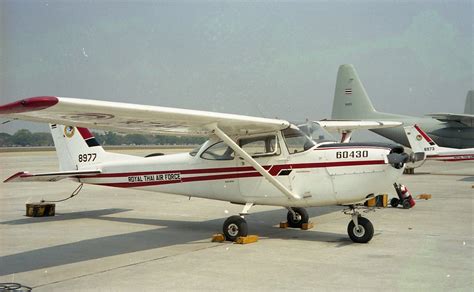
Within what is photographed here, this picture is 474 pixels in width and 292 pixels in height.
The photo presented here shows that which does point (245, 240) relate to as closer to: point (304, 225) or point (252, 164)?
point (252, 164)

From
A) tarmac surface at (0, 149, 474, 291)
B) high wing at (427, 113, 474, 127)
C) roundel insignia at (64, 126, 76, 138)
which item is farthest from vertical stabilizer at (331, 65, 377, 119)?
roundel insignia at (64, 126, 76, 138)

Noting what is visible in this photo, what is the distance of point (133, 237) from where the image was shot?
8844 mm

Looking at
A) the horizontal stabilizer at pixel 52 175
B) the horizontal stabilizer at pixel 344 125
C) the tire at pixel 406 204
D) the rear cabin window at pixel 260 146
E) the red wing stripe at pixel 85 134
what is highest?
the horizontal stabilizer at pixel 344 125

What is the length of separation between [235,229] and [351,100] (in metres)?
29.1

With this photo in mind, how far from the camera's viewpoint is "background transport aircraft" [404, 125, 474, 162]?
21.8 meters

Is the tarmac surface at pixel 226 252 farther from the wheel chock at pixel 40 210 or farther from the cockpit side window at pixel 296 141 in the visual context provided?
the cockpit side window at pixel 296 141

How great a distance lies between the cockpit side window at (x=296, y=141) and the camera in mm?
8288

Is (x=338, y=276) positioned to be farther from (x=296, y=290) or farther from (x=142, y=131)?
(x=142, y=131)

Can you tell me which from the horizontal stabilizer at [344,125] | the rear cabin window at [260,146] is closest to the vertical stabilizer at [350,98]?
the horizontal stabilizer at [344,125]

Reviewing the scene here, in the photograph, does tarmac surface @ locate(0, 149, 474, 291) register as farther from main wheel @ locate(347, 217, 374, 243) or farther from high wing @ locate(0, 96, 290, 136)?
high wing @ locate(0, 96, 290, 136)

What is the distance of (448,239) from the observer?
8.24 metres

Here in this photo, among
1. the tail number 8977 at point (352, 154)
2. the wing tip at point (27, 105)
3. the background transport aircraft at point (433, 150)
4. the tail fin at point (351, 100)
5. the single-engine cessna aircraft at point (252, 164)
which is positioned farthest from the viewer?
the tail fin at point (351, 100)

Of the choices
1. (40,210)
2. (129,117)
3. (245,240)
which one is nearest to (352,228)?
(245,240)

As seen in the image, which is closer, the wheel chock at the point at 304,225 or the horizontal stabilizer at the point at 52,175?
the wheel chock at the point at 304,225
